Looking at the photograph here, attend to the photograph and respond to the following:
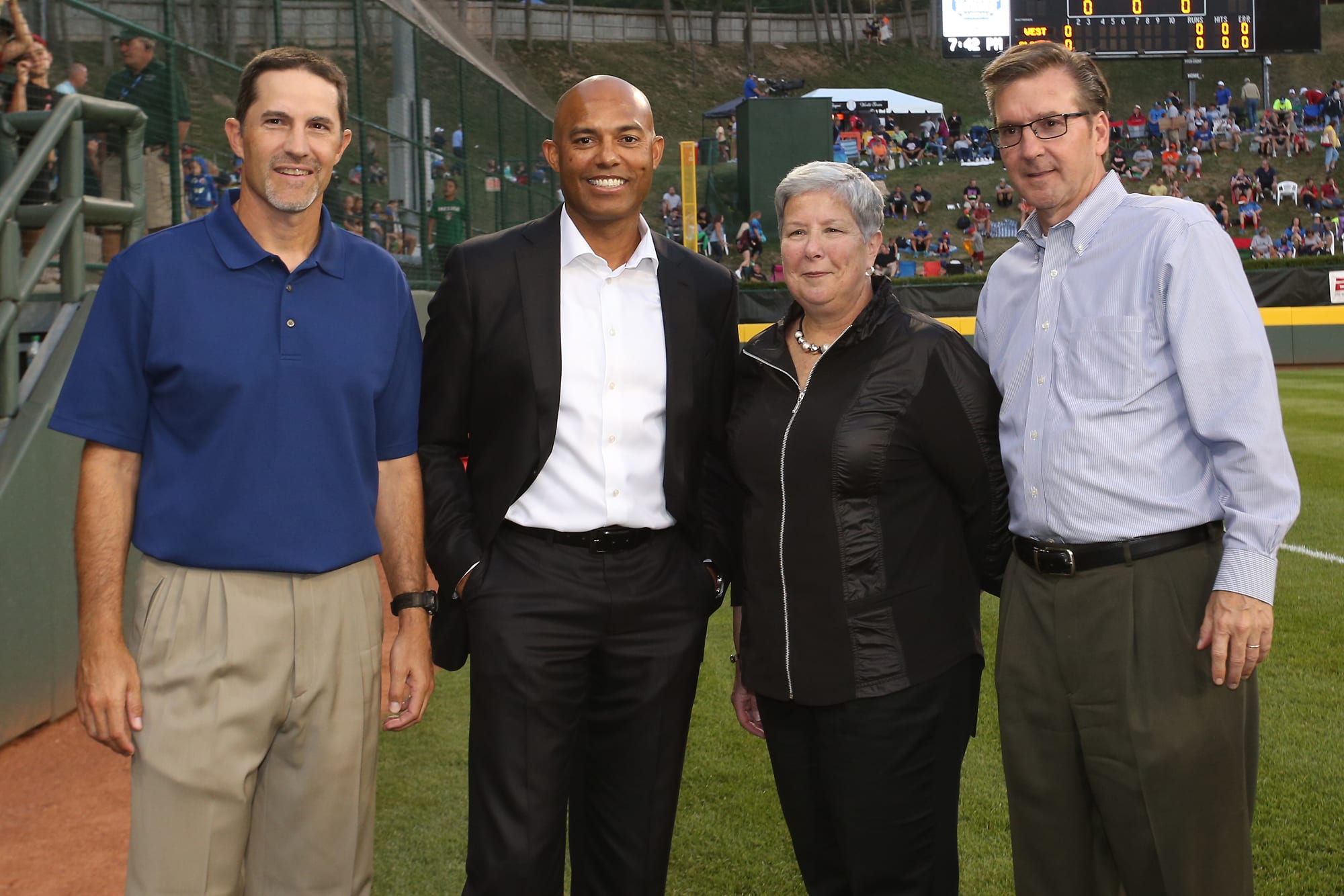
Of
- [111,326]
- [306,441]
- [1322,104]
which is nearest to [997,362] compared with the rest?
[306,441]

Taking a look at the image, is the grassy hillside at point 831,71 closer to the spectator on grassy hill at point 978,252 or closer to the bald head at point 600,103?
the spectator on grassy hill at point 978,252

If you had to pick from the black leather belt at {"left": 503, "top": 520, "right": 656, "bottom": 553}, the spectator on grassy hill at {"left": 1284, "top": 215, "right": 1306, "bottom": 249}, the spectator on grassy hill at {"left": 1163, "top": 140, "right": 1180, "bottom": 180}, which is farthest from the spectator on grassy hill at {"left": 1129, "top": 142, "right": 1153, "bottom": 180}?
the black leather belt at {"left": 503, "top": 520, "right": 656, "bottom": 553}

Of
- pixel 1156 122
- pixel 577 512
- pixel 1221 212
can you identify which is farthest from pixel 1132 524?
pixel 1156 122

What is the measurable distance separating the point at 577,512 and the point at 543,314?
48cm

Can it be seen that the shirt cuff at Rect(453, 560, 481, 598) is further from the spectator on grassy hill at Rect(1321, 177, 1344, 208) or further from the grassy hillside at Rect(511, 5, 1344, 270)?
the grassy hillside at Rect(511, 5, 1344, 270)

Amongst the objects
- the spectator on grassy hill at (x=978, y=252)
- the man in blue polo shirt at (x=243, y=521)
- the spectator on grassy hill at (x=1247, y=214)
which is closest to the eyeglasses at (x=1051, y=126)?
the man in blue polo shirt at (x=243, y=521)

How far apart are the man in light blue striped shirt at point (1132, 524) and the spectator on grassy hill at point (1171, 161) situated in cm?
3853

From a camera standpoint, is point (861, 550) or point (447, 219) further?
point (447, 219)

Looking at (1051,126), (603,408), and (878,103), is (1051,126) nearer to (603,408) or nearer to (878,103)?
(603,408)

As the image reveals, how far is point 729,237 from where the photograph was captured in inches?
1305

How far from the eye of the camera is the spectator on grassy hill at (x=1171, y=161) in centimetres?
3819

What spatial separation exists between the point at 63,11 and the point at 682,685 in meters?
4.79

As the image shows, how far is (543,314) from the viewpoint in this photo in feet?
9.86

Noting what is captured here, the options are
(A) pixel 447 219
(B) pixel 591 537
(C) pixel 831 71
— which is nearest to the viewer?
(B) pixel 591 537
